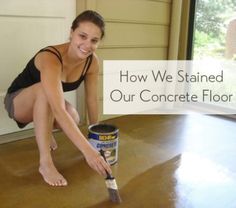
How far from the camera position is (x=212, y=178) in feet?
5.68

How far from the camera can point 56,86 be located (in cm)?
149

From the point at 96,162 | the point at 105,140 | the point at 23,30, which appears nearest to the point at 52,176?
the point at 105,140

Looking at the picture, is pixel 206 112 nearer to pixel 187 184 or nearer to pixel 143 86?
pixel 143 86

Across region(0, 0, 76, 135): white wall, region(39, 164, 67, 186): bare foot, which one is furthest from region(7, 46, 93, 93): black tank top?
region(39, 164, 67, 186): bare foot

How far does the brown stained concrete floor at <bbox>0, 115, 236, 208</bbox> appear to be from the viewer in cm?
147

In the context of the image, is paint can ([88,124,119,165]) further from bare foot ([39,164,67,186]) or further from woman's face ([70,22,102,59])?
woman's face ([70,22,102,59])

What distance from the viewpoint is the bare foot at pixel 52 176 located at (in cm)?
157

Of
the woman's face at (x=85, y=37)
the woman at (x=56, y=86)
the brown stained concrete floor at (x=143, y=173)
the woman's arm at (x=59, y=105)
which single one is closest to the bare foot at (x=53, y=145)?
the brown stained concrete floor at (x=143, y=173)

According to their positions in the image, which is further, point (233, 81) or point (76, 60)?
point (233, 81)

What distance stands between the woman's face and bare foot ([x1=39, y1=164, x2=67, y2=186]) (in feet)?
1.96

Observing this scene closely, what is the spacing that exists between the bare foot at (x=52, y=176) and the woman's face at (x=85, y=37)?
1.96 feet

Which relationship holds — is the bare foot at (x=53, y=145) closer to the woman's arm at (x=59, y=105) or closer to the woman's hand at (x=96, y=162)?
the woman's arm at (x=59, y=105)

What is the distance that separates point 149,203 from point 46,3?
146cm

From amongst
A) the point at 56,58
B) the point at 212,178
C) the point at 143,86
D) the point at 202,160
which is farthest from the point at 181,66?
the point at 56,58
